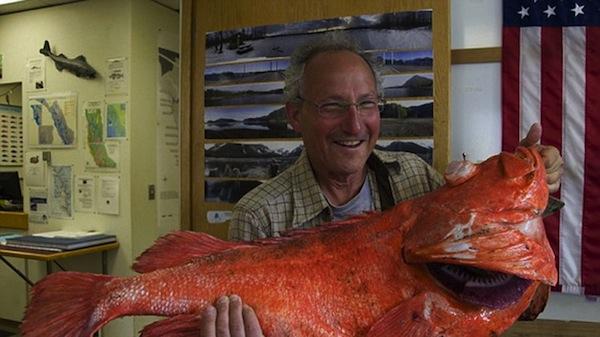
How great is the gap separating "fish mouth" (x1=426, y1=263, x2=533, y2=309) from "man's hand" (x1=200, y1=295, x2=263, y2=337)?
0.37 m

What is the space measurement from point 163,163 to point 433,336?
3801 mm

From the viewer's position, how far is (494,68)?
246 centimetres

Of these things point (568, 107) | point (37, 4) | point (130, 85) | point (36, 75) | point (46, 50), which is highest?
point (37, 4)

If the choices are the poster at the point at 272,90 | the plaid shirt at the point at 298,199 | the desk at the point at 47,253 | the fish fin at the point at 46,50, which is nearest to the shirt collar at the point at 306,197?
the plaid shirt at the point at 298,199

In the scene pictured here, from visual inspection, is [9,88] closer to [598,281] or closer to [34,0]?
[34,0]

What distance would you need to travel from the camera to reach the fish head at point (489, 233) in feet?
2.61

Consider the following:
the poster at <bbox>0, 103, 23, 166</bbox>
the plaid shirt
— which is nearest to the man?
the plaid shirt

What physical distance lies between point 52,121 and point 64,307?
4023mm

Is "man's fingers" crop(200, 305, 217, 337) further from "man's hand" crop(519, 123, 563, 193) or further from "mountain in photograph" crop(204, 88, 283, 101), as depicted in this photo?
"mountain in photograph" crop(204, 88, 283, 101)

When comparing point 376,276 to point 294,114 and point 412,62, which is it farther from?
→ point 412,62

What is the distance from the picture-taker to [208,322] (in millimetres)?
897

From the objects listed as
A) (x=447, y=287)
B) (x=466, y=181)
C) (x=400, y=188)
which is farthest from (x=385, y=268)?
(x=400, y=188)

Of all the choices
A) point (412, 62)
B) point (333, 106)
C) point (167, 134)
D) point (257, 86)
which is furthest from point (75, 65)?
point (333, 106)

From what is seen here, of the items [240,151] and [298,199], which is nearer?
[298,199]
